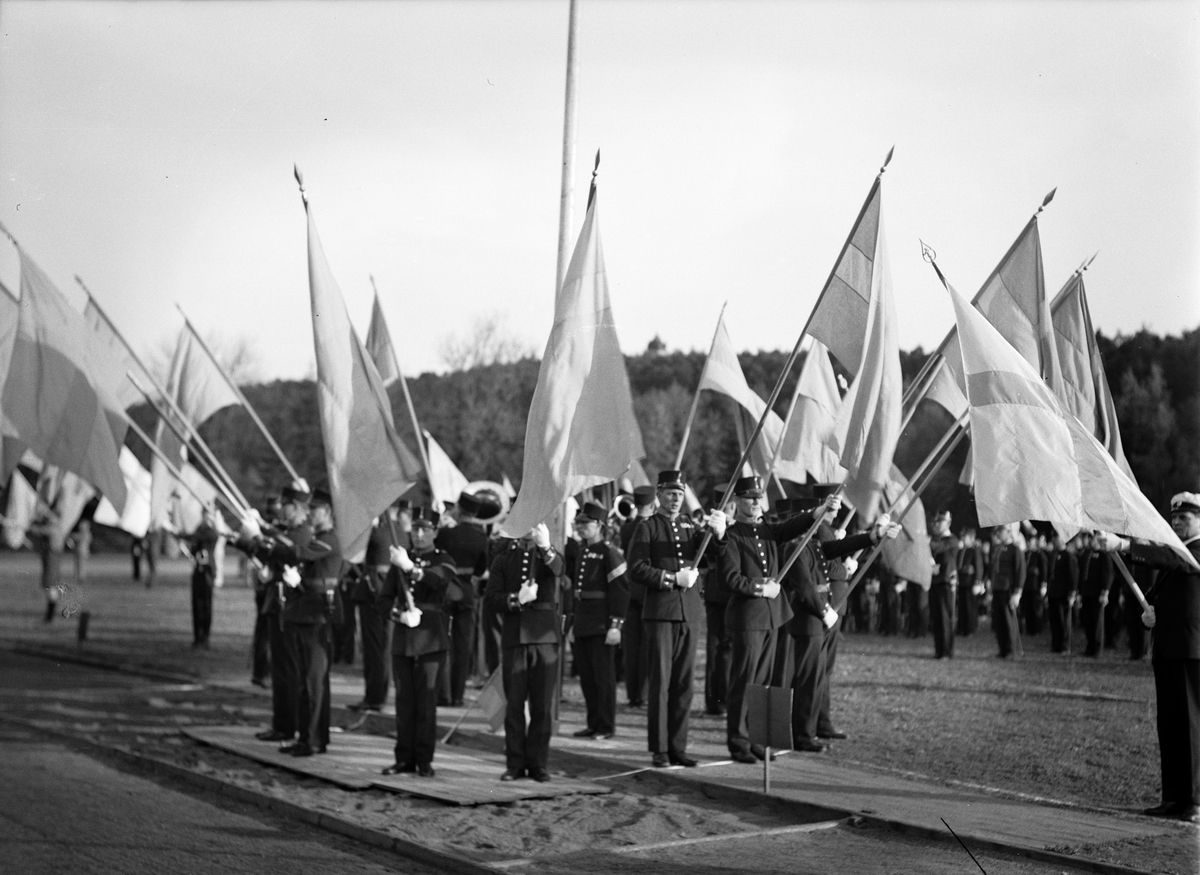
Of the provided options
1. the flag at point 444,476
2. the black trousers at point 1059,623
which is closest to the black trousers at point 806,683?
the flag at point 444,476

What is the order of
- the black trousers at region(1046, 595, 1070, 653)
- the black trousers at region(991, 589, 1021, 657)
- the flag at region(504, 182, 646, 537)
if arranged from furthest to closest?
the black trousers at region(1046, 595, 1070, 653)
the black trousers at region(991, 589, 1021, 657)
the flag at region(504, 182, 646, 537)

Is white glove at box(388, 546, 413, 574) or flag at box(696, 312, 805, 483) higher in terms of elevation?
flag at box(696, 312, 805, 483)

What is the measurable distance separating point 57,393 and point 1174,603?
24.9 ft

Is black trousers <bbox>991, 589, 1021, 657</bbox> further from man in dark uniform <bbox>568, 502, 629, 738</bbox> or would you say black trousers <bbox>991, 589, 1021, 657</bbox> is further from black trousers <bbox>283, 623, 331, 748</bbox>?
black trousers <bbox>283, 623, 331, 748</bbox>

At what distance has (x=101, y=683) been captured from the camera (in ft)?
51.3

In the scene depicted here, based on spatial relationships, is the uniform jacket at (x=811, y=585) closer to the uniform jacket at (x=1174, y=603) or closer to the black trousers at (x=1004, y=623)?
the uniform jacket at (x=1174, y=603)

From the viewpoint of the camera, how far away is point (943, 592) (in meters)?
18.9

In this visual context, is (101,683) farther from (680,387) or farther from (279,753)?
(680,387)

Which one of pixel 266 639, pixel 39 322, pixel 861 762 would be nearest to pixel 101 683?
pixel 266 639

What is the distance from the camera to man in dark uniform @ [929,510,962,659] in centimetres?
1902

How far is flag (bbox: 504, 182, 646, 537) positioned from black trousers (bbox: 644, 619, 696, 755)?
1731 mm

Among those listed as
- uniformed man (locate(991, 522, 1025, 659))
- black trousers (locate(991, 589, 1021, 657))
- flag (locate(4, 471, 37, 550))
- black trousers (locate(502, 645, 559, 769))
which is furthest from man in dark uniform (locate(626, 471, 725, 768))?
flag (locate(4, 471, 37, 550))

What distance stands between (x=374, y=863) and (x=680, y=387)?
3305 cm

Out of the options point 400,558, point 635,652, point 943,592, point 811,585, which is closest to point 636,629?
point 635,652
